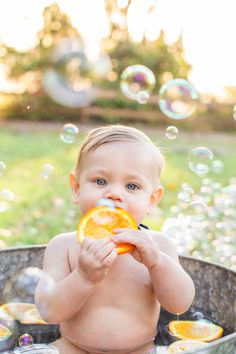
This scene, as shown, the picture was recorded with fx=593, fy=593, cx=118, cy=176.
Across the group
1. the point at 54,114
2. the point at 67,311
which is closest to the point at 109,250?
the point at 67,311

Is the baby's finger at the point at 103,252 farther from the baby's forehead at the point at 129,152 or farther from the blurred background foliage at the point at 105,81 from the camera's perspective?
the blurred background foliage at the point at 105,81

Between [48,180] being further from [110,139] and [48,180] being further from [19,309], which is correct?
[110,139]

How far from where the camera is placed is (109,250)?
4.00ft

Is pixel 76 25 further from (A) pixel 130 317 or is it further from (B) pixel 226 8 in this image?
(A) pixel 130 317

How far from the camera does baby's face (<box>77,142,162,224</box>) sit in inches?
54.5

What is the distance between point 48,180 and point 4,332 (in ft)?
9.85

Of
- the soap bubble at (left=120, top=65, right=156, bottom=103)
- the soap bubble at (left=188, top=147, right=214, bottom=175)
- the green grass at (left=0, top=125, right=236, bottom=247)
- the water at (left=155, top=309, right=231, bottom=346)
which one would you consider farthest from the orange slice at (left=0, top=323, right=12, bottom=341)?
the soap bubble at (left=120, top=65, right=156, bottom=103)

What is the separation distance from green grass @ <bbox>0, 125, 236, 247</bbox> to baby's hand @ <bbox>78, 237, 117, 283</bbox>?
0.86 meters

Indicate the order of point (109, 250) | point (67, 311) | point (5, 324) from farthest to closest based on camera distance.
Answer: point (5, 324) < point (67, 311) < point (109, 250)

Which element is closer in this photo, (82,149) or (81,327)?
Answer: (81,327)

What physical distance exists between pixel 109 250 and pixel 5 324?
0.54 metres

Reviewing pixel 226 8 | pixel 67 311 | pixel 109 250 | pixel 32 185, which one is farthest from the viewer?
pixel 226 8

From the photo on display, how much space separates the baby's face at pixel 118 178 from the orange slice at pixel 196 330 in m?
0.37

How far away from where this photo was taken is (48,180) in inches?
179
